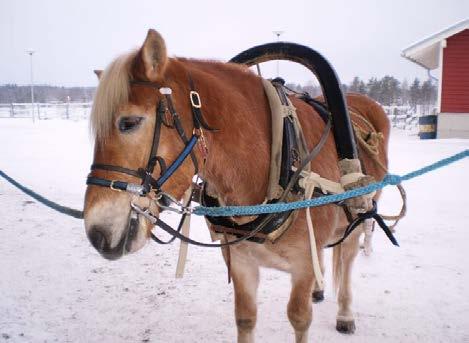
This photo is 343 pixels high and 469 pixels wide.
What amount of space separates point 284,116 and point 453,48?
1566 centimetres

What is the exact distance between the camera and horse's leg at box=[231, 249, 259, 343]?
2.56 metres

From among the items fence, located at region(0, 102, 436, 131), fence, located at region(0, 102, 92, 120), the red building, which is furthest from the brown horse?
fence, located at region(0, 102, 92, 120)

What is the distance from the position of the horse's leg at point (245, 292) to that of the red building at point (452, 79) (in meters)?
14.8

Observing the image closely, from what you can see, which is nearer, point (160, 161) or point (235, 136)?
point (160, 161)

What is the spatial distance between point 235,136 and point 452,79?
15638mm

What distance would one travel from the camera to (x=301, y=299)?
2.35 m

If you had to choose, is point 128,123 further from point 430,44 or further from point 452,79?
point 452,79

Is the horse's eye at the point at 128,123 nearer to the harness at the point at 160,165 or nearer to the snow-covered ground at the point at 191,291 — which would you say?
the harness at the point at 160,165

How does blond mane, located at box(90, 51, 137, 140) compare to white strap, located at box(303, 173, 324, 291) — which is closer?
blond mane, located at box(90, 51, 137, 140)

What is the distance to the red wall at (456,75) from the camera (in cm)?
1455

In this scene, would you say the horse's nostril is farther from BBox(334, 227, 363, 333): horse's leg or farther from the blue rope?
BBox(334, 227, 363, 333): horse's leg

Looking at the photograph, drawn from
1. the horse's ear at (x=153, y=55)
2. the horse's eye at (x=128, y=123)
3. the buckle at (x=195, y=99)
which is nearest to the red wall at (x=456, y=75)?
the buckle at (x=195, y=99)

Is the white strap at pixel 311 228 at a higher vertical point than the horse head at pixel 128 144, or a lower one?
lower

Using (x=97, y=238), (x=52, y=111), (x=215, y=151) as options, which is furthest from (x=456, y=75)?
(x=52, y=111)
